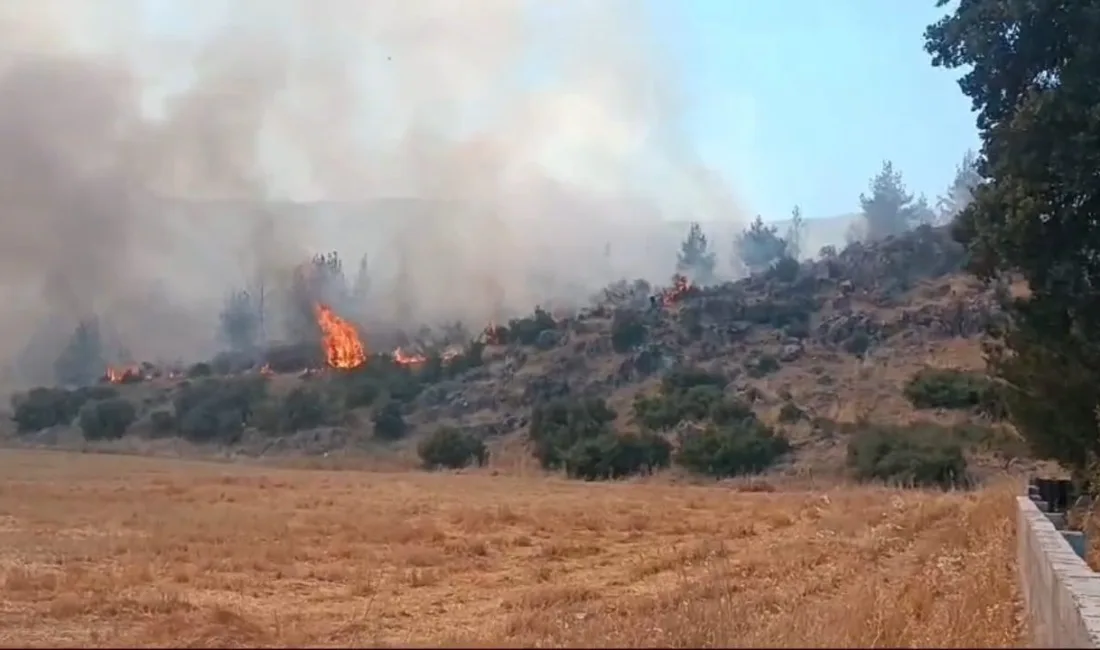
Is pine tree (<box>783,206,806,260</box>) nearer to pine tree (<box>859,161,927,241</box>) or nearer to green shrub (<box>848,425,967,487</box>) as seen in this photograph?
pine tree (<box>859,161,927,241</box>)

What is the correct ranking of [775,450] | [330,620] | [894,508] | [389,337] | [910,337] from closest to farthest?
[330,620]
[894,508]
[775,450]
[910,337]
[389,337]

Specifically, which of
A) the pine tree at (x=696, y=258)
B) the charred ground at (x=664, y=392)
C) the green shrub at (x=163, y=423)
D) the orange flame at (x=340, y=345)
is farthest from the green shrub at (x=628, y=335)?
the pine tree at (x=696, y=258)

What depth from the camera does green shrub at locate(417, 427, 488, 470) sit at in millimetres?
40125

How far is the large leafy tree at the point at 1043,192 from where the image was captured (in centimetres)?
1310

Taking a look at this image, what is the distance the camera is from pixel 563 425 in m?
40.5

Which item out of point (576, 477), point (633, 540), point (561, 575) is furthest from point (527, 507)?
point (576, 477)

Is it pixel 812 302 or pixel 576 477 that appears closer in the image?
pixel 576 477

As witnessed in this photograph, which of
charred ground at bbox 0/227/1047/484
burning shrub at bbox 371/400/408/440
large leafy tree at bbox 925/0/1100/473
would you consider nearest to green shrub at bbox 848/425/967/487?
charred ground at bbox 0/227/1047/484

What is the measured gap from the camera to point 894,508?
18562 millimetres

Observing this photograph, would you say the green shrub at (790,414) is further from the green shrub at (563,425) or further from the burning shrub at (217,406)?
the burning shrub at (217,406)

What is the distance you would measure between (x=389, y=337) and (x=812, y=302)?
124 ft

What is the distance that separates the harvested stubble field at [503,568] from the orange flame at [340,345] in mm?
37272

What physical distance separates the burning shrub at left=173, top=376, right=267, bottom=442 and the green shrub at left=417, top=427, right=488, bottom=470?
49.4 ft

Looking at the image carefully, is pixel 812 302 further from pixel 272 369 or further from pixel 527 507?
pixel 527 507
